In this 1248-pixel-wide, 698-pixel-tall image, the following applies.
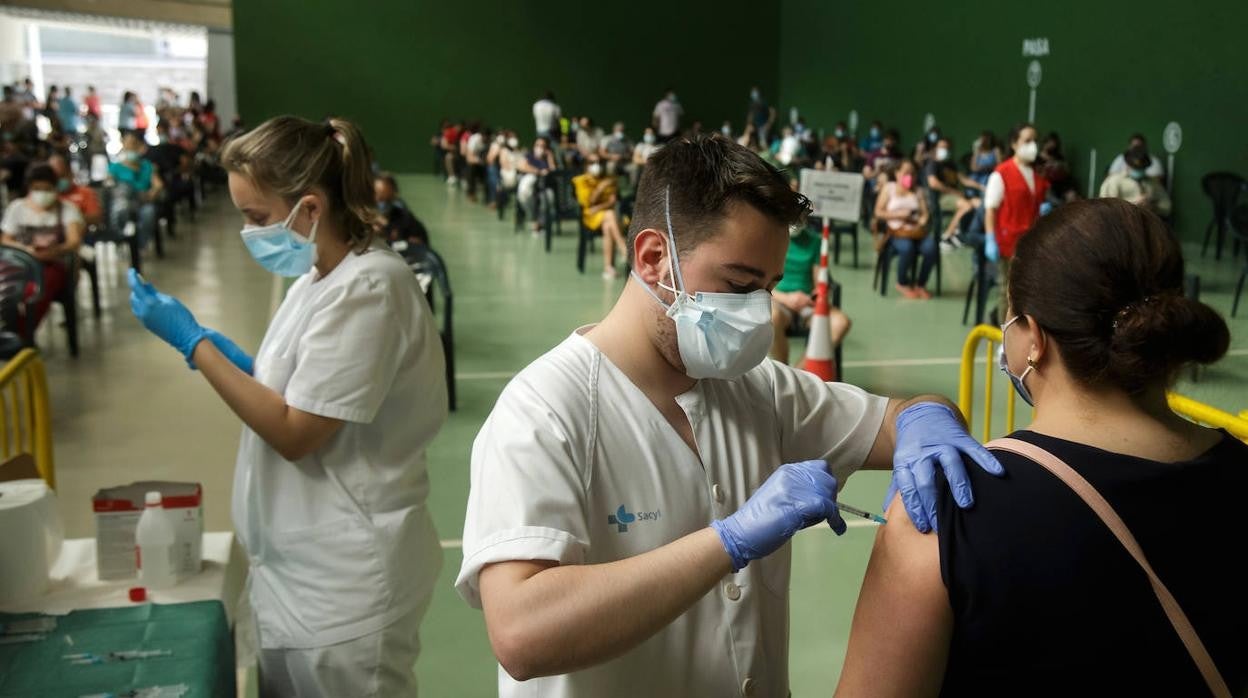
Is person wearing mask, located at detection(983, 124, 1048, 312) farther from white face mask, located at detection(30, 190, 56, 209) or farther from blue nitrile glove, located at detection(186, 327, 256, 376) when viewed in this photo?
white face mask, located at detection(30, 190, 56, 209)

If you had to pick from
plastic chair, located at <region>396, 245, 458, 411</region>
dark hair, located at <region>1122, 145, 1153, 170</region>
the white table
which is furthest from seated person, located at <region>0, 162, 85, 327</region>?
dark hair, located at <region>1122, 145, 1153, 170</region>

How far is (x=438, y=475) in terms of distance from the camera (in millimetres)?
5477

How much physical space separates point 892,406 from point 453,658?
2.34m

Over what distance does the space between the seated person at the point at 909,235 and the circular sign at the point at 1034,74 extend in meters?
6.38

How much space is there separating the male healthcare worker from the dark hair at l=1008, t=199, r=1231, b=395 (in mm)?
180

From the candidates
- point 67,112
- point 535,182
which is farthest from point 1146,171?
point 67,112

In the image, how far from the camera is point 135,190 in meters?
12.1

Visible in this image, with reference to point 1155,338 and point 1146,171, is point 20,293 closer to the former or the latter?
point 1155,338

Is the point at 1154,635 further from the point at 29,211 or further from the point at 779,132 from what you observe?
the point at 779,132

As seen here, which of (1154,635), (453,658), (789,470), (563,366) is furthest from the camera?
(453,658)

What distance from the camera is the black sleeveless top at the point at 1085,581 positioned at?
1.22 m

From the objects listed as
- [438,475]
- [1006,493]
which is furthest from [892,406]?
[438,475]

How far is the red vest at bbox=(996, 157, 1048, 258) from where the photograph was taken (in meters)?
8.11

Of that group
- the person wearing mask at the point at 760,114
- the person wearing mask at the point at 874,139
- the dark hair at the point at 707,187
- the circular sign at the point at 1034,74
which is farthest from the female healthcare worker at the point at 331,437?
the person wearing mask at the point at 760,114
